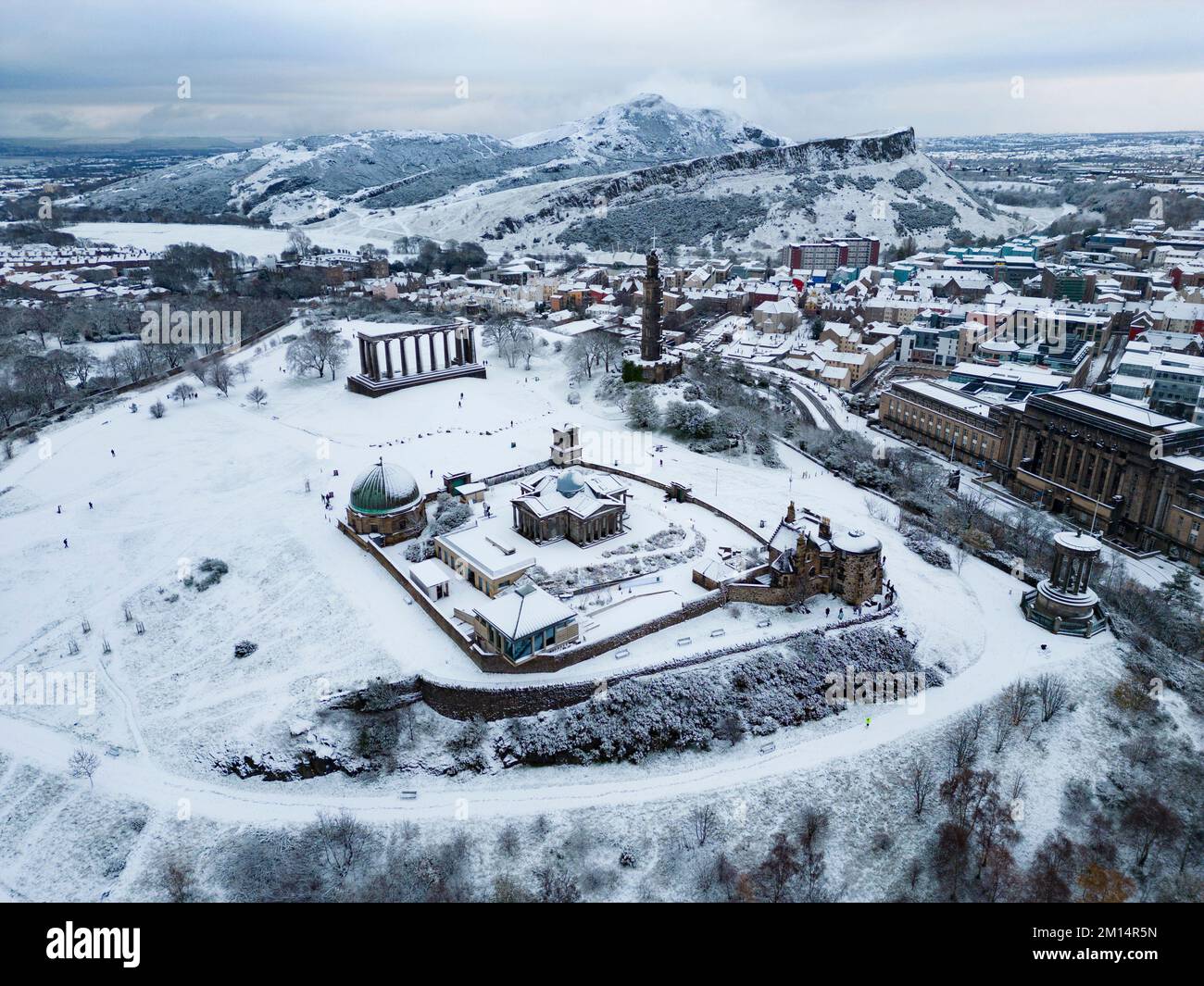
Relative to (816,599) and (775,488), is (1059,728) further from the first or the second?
(775,488)

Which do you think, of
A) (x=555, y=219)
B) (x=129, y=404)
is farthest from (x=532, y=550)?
(x=555, y=219)

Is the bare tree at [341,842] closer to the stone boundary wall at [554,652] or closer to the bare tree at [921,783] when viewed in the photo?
the stone boundary wall at [554,652]

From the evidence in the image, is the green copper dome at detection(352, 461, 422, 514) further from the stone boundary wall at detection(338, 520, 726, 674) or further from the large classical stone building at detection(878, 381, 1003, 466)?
the large classical stone building at detection(878, 381, 1003, 466)

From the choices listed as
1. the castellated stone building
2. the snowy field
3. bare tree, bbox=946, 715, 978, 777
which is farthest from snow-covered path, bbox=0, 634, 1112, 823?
the castellated stone building

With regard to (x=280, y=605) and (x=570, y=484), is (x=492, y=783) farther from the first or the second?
(x=570, y=484)

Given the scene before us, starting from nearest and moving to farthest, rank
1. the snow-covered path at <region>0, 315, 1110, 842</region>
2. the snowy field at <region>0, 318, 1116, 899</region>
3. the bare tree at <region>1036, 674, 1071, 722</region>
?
the snowy field at <region>0, 318, 1116, 899</region>
the snow-covered path at <region>0, 315, 1110, 842</region>
the bare tree at <region>1036, 674, 1071, 722</region>

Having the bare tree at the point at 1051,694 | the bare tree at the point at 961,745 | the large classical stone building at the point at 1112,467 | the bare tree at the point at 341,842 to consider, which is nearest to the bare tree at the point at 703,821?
the bare tree at the point at 961,745
